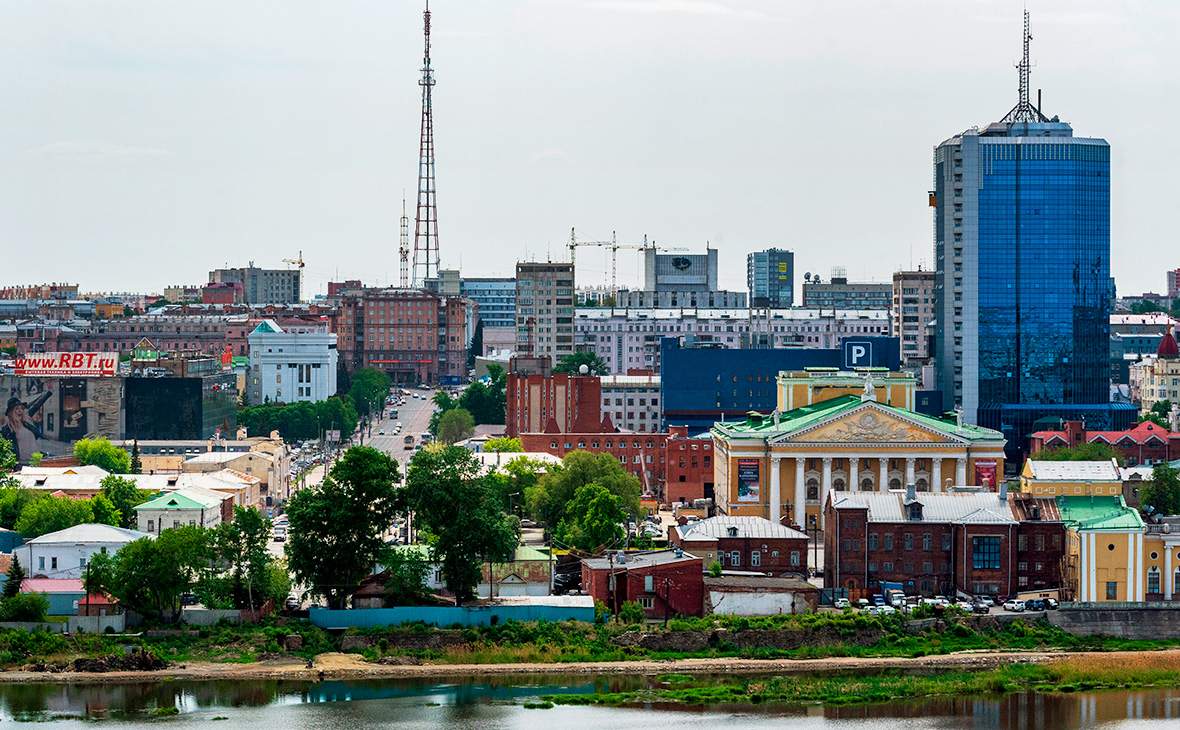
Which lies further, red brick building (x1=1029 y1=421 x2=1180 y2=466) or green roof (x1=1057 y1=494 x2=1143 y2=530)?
red brick building (x1=1029 y1=421 x2=1180 y2=466)

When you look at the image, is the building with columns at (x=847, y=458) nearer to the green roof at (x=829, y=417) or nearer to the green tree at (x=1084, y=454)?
the green roof at (x=829, y=417)

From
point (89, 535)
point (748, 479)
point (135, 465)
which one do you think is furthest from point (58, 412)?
point (89, 535)

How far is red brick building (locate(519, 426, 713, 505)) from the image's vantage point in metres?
120

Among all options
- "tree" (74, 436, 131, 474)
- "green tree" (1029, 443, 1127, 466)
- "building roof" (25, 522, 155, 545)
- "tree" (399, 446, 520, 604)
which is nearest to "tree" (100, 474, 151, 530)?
"building roof" (25, 522, 155, 545)

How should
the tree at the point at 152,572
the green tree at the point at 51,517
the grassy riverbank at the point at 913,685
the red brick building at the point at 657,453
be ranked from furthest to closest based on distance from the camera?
1. the red brick building at the point at 657,453
2. the green tree at the point at 51,517
3. the tree at the point at 152,572
4. the grassy riverbank at the point at 913,685

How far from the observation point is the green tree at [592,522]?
9231 centimetres

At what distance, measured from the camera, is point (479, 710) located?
7075 centimetres

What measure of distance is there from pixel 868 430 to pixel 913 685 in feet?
104

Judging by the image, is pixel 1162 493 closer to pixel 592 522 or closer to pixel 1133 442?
pixel 1133 442

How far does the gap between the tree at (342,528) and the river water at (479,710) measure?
7.17 meters

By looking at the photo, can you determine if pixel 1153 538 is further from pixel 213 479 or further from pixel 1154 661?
pixel 213 479

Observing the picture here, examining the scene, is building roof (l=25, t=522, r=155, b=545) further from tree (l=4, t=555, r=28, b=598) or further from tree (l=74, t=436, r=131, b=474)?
tree (l=74, t=436, r=131, b=474)

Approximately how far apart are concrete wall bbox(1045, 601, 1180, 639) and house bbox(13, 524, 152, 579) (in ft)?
124

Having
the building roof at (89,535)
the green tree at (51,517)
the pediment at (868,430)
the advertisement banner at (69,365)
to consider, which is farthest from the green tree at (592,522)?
the advertisement banner at (69,365)
